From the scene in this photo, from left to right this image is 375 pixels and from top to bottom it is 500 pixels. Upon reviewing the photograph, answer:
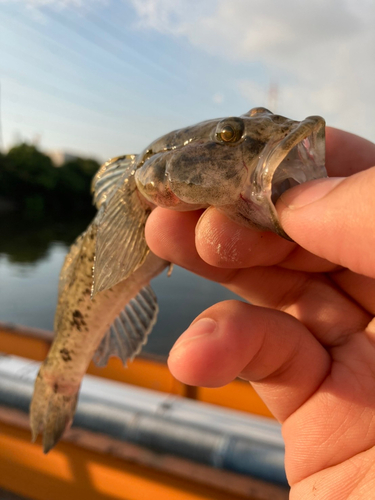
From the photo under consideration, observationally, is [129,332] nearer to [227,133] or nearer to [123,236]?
[123,236]

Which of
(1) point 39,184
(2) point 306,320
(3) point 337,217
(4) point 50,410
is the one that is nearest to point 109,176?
(2) point 306,320

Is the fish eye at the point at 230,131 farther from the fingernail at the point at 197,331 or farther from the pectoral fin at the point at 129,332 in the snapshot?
the pectoral fin at the point at 129,332

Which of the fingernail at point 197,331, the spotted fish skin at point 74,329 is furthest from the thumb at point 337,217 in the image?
the spotted fish skin at point 74,329

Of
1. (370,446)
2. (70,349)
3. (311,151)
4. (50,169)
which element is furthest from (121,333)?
(50,169)

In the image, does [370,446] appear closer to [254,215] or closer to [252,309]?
[252,309]

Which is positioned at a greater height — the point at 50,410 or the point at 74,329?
the point at 74,329

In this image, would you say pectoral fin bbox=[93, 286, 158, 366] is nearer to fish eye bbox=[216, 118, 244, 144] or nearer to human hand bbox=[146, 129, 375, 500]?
human hand bbox=[146, 129, 375, 500]
